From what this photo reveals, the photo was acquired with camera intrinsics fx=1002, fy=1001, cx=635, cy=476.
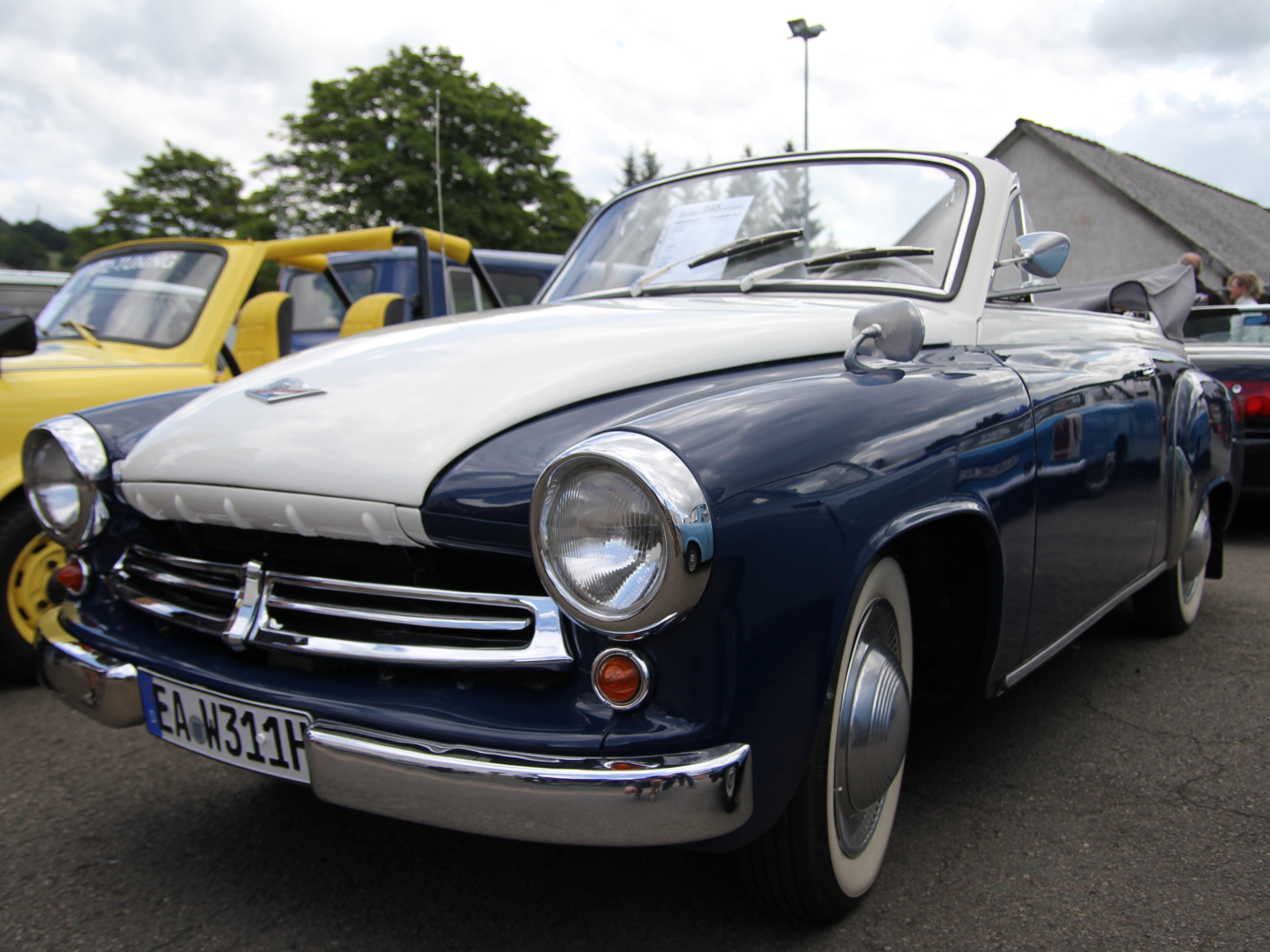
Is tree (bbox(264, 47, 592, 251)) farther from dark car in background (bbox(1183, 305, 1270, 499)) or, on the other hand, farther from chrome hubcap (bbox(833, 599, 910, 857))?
chrome hubcap (bbox(833, 599, 910, 857))

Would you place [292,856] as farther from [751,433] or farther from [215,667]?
[751,433]

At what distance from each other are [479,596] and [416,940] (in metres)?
0.67

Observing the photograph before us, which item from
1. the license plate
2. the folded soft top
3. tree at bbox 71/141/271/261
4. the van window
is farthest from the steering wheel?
tree at bbox 71/141/271/261

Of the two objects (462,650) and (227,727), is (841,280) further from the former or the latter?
(227,727)

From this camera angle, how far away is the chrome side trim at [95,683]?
6.01 ft

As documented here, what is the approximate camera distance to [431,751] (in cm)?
144

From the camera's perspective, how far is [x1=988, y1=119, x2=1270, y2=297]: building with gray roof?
25641 mm

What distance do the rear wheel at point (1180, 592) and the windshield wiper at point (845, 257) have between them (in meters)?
Result: 1.51

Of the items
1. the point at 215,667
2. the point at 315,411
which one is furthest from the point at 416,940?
the point at 315,411

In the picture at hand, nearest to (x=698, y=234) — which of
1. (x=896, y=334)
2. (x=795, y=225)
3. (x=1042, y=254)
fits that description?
(x=795, y=225)

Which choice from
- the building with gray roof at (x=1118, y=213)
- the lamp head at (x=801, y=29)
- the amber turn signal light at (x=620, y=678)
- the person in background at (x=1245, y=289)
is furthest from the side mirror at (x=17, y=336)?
the building with gray roof at (x=1118, y=213)

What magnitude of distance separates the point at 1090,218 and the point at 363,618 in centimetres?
2973

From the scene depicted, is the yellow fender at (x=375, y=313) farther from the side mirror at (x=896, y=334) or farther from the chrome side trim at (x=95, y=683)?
the side mirror at (x=896, y=334)

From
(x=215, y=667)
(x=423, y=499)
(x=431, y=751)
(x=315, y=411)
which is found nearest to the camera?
(x=431, y=751)
